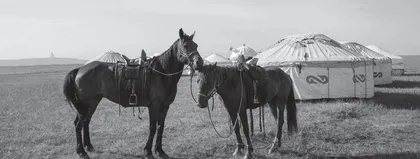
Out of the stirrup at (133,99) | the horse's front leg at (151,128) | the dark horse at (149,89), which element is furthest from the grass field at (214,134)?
the stirrup at (133,99)

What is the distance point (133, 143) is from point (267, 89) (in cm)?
312

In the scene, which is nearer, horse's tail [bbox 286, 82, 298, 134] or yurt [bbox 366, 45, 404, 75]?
horse's tail [bbox 286, 82, 298, 134]

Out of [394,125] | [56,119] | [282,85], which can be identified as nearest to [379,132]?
[394,125]

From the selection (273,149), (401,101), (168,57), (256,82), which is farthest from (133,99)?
(401,101)

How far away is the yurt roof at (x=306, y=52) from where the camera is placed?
1257 centimetres

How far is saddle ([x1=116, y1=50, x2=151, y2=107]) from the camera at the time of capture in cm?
592

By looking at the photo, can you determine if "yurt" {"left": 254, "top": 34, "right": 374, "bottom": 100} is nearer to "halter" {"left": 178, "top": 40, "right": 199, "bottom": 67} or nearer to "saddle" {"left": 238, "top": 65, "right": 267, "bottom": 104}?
"saddle" {"left": 238, "top": 65, "right": 267, "bottom": 104}

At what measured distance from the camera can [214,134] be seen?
7746 millimetres

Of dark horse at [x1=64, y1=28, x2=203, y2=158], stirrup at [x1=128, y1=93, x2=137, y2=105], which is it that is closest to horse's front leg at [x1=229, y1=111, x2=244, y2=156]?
dark horse at [x1=64, y1=28, x2=203, y2=158]

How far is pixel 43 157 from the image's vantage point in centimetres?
614

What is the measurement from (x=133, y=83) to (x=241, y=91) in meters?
1.94

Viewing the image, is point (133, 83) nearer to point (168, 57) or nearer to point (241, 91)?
point (168, 57)

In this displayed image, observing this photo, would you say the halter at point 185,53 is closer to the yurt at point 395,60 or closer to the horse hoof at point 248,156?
the horse hoof at point 248,156

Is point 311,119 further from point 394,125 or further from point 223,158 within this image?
point 223,158
